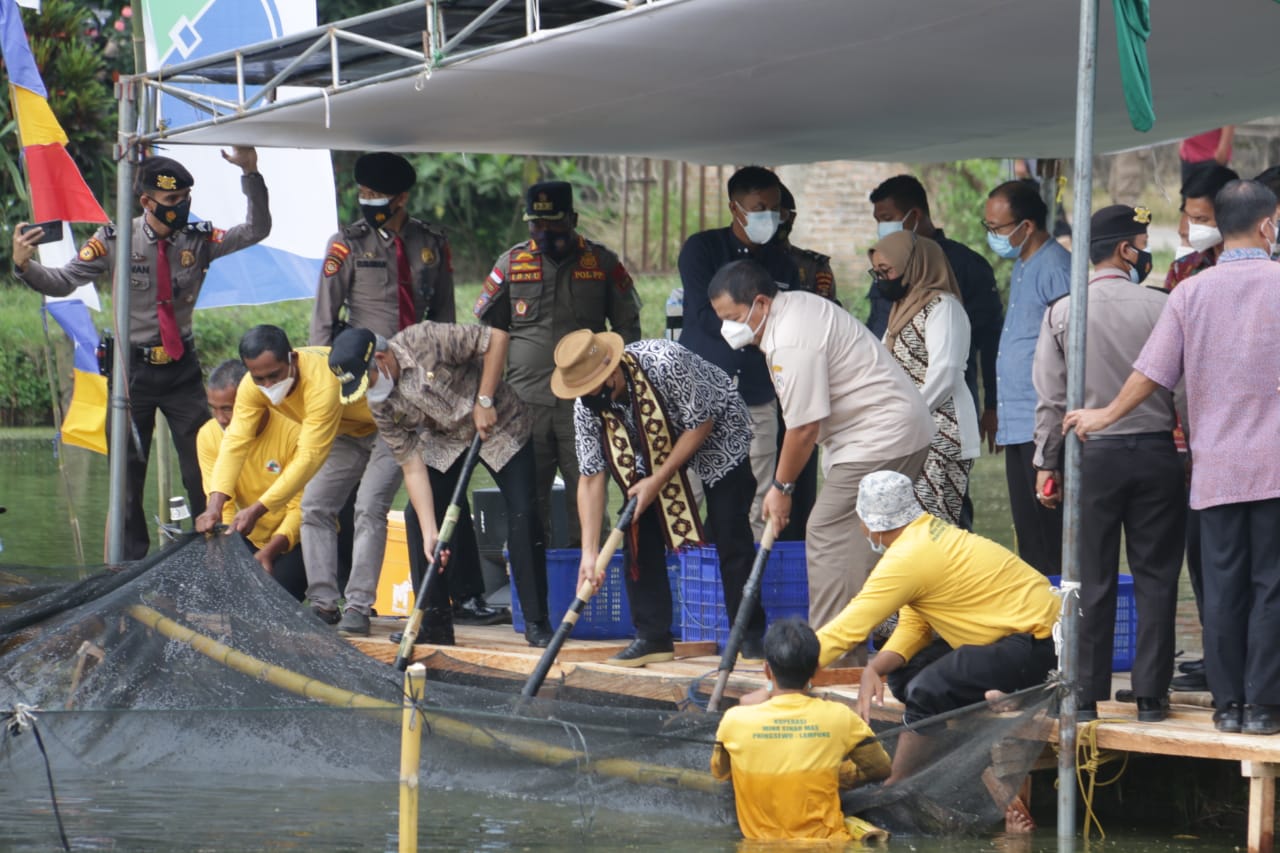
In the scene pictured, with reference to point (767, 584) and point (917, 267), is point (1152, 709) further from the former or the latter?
point (917, 267)

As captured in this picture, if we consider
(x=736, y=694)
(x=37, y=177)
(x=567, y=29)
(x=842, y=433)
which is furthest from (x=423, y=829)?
(x=37, y=177)

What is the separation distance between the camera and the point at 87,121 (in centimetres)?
1869

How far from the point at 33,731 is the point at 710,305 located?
3.34 m

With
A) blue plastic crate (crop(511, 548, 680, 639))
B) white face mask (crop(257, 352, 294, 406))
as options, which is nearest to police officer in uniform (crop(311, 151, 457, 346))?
white face mask (crop(257, 352, 294, 406))

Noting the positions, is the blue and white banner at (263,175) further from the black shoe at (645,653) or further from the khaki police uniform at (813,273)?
the black shoe at (645,653)

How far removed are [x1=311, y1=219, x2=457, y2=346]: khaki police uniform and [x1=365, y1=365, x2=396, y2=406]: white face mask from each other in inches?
42.6

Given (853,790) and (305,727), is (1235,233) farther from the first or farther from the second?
(305,727)

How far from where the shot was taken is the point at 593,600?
7.10 m

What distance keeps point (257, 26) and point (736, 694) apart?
18.2ft

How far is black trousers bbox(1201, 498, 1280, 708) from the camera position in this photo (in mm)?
5004

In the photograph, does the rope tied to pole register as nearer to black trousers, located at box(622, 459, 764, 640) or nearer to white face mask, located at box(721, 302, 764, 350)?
black trousers, located at box(622, 459, 764, 640)

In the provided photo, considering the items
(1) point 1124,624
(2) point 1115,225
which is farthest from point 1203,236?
(1) point 1124,624

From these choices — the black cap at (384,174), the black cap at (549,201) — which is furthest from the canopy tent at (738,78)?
the black cap at (549,201)

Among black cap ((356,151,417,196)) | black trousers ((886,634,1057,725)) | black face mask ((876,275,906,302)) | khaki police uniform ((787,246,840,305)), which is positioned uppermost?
black cap ((356,151,417,196))
